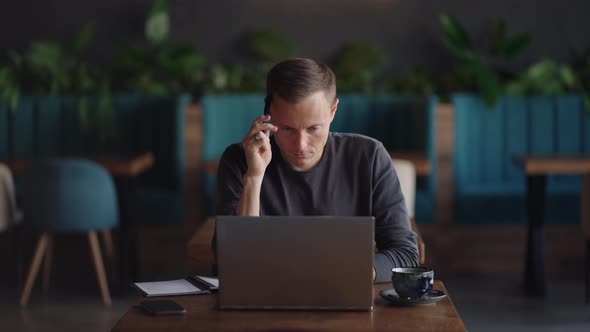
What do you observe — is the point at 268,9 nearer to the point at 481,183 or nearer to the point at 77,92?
the point at 77,92

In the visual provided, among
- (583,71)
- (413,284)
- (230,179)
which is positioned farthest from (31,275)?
(583,71)

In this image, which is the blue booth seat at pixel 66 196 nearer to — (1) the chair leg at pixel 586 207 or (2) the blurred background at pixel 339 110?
(2) the blurred background at pixel 339 110

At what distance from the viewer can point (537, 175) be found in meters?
5.02

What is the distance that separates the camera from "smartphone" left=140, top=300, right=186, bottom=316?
174 cm

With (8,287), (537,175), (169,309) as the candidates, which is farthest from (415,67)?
(169,309)

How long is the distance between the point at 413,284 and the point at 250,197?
596 millimetres

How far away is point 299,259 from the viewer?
165cm

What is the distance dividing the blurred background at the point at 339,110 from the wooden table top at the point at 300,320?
3222 mm

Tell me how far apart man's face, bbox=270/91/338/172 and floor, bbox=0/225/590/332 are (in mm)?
2363

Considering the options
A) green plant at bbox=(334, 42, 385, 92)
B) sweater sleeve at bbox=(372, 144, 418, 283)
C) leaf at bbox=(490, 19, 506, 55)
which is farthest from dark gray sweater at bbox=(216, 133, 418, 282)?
leaf at bbox=(490, 19, 506, 55)

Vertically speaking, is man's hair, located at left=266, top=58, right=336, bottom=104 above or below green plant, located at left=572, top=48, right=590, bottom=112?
below

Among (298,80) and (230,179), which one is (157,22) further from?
(298,80)

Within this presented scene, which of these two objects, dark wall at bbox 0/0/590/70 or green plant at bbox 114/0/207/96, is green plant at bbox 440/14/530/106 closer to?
dark wall at bbox 0/0/590/70

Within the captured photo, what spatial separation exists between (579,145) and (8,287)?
4.09 meters
